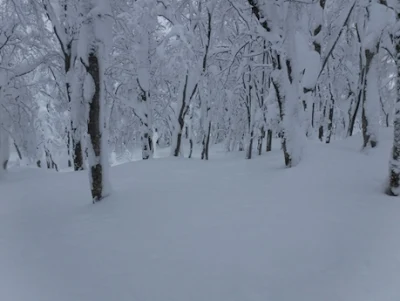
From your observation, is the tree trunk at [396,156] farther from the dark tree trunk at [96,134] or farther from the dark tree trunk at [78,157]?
the dark tree trunk at [78,157]

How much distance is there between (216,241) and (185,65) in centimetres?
889

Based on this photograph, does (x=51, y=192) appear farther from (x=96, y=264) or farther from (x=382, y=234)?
(x=382, y=234)

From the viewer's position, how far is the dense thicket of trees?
642 cm

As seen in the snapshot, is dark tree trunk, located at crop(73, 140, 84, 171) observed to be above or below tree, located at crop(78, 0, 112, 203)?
below

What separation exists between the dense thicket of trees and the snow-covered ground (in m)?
1.01

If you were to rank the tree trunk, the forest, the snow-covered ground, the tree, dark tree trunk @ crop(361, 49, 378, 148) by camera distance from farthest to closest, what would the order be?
dark tree trunk @ crop(361, 49, 378, 148) → the tree → the tree trunk → the forest → the snow-covered ground

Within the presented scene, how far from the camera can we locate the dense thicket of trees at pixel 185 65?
642cm

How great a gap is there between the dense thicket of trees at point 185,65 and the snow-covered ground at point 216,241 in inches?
39.8

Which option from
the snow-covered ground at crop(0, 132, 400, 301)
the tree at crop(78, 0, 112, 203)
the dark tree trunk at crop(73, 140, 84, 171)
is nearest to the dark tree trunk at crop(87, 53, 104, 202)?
the tree at crop(78, 0, 112, 203)

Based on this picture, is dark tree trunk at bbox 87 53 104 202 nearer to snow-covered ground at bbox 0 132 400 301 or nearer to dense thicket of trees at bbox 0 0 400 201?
dense thicket of trees at bbox 0 0 400 201

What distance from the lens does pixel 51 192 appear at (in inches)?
304

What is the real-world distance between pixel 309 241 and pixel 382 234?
912 mm

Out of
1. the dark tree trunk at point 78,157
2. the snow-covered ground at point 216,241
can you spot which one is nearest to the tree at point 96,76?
the snow-covered ground at point 216,241

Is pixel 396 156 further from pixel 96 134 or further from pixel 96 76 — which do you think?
pixel 96 76
